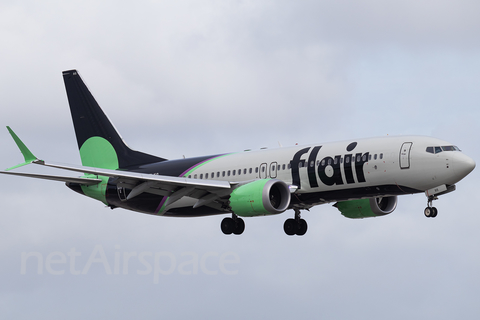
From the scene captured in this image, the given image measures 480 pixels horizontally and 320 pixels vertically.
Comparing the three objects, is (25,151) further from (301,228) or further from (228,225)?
(301,228)

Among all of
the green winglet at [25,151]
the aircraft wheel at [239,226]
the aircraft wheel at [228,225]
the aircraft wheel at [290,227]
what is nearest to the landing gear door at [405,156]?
the aircraft wheel at [290,227]

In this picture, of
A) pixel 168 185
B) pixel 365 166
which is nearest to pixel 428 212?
pixel 365 166

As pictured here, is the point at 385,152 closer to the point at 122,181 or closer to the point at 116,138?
the point at 122,181

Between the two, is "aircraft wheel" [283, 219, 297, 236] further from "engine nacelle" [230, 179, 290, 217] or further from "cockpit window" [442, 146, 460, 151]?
"cockpit window" [442, 146, 460, 151]

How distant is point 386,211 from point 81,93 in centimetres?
2014

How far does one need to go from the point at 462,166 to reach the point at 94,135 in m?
22.8

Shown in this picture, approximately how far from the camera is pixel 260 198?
3372 centimetres

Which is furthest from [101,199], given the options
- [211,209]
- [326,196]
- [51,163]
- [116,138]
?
[326,196]

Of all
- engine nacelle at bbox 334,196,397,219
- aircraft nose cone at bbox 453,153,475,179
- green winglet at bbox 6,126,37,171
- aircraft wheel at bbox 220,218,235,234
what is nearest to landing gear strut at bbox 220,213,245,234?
aircraft wheel at bbox 220,218,235,234

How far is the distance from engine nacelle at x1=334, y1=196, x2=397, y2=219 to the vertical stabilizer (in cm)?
1184

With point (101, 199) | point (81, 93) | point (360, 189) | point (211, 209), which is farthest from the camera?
point (81, 93)

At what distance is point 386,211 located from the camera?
40.3m

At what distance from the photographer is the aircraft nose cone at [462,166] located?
32.4 metres

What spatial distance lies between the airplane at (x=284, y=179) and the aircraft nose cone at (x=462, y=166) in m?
0.04
